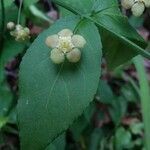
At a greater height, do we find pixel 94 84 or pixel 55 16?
pixel 94 84

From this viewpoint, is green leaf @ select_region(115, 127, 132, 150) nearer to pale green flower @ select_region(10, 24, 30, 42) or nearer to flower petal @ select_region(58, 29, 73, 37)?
pale green flower @ select_region(10, 24, 30, 42)

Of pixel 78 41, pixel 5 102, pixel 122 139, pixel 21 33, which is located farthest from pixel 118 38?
pixel 122 139

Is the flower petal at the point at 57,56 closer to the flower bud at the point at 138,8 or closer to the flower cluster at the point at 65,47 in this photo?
the flower cluster at the point at 65,47

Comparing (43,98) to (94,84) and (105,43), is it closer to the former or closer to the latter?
(94,84)

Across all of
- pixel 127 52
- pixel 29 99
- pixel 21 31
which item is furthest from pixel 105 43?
pixel 29 99

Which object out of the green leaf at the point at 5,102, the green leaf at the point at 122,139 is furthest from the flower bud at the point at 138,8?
the green leaf at the point at 122,139

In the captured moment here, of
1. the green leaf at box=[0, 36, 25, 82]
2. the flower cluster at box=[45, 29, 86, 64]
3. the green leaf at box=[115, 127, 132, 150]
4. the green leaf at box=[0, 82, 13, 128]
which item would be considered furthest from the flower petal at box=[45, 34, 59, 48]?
the green leaf at box=[115, 127, 132, 150]
